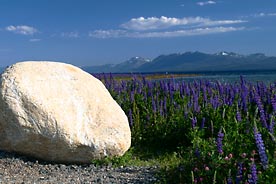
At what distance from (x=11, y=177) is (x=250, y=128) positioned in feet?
12.1

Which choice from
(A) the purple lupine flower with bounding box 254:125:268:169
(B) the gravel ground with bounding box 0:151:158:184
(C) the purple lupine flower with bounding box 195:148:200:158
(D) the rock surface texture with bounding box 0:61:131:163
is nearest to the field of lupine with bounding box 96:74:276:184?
(C) the purple lupine flower with bounding box 195:148:200:158

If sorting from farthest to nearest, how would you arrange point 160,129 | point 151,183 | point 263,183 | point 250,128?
point 160,129
point 250,128
point 151,183
point 263,183

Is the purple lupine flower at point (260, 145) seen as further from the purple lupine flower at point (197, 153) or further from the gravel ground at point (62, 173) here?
the gravel ground at point (62, 173)

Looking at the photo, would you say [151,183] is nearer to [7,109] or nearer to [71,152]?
[71,152]

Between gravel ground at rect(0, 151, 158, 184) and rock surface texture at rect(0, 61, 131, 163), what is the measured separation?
16 cm

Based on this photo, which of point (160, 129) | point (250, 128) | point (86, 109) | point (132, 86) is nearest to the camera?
point (250, 128)

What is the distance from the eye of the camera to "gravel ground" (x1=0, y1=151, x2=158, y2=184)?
7.09 meters

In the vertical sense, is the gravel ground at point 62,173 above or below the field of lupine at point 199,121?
below

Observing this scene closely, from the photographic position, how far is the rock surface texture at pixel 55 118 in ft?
25.9

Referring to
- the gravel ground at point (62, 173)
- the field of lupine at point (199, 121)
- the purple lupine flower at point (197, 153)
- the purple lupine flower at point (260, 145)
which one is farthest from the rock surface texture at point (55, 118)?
the purple lupine flower at point (260, 145)

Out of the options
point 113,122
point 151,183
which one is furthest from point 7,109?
point 151,183

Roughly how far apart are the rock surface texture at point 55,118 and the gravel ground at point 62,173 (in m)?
0.16

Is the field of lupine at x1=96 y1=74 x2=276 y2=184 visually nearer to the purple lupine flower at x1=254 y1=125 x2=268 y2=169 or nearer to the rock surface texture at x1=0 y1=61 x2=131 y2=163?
the purple lupine flower at x1=254 y1=125 x2=268 y2=169

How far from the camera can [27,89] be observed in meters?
7.99
